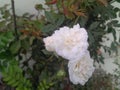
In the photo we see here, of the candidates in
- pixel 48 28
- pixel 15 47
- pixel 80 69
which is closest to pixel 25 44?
pixel 15 47

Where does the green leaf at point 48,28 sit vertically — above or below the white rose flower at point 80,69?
above

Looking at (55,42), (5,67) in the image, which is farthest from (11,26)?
(55,42)

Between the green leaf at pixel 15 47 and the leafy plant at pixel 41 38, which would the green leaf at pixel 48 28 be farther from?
the green leaf at pixel 15 47

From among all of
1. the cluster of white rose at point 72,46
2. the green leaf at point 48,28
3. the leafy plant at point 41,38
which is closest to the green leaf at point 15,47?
the leafy plant at point 41,38

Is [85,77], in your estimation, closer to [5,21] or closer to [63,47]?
[63,47]

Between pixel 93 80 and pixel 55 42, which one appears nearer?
pixel 55 42

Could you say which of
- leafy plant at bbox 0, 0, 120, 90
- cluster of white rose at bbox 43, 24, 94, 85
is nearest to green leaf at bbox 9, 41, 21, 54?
leafy plant at bbox 0, 0, 120, 90

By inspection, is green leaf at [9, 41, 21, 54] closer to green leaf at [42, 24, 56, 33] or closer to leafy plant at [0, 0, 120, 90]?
leafy plant at [0, 0, 120, 90]

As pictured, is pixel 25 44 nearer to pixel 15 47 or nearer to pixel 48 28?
pixel 15 47
